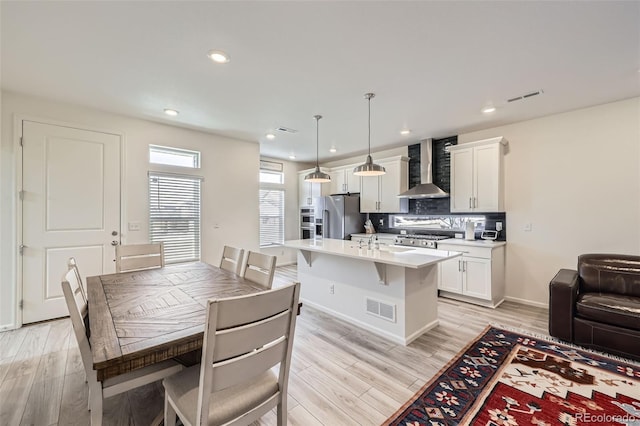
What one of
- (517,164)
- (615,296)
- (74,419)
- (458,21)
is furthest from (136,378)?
(517,164)

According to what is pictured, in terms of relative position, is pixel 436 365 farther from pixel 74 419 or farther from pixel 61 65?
pixel 61 65

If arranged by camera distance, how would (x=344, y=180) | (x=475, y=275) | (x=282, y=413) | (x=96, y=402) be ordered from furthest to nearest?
(x=344, y=180)
(x=475, y=275)
(x=282, y=413)
(x=96, y=402)

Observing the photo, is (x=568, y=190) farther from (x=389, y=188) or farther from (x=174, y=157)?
(x=174, y=157)

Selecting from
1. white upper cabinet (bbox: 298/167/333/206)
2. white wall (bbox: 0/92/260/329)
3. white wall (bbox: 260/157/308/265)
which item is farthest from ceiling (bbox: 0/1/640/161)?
white wall (bbox: 260/157/308/265)

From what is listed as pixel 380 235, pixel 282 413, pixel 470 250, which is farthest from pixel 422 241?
pixel 282 413

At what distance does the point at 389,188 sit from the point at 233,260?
363 centimetres

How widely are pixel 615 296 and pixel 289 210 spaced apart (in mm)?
5726

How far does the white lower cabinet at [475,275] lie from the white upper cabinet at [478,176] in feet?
2.29

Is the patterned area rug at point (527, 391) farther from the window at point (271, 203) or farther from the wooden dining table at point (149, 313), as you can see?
the window at point (271, 203)

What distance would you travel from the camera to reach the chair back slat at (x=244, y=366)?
113cm

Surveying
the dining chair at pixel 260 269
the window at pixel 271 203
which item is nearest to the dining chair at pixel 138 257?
the dining chair at pixel 260 269

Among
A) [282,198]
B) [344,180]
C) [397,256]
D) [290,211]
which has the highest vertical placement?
[344,180]

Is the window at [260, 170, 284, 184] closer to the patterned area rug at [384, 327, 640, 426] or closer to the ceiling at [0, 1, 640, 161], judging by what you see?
the ceiling at [0, 1, 640, 161]

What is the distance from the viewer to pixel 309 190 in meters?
6.74
